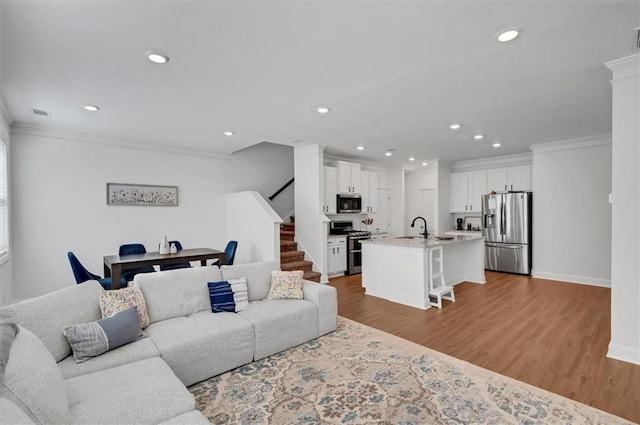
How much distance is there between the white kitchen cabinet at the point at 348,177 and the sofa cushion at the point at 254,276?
341 cm

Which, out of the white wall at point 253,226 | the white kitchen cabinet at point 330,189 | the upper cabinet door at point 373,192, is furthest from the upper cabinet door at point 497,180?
the white wall at point 253,226

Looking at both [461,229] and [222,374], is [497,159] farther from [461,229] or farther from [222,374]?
[222,374]

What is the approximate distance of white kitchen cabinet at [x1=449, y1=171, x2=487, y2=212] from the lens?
7.40 metres

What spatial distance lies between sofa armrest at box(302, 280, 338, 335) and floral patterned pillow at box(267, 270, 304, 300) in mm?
99

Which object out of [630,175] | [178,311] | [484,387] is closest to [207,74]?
[178,311]

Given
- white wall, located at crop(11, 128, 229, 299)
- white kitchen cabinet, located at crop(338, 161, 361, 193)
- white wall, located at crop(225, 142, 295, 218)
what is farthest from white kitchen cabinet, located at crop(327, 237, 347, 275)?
white wall, located at crop(11, 128, 229, 299)

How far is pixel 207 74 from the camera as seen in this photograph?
282 centimetres

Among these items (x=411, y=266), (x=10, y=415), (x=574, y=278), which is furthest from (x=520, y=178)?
(x=10, y=415)

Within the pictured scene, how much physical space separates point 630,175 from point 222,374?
3.85 meters

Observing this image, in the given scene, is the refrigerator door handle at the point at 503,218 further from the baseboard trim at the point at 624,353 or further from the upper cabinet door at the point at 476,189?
the baseboard trim at the point at 624,353

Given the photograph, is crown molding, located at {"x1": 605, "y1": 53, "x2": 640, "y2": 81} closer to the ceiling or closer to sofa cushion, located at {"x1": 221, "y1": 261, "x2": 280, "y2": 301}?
the ceiling

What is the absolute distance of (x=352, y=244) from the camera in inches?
257

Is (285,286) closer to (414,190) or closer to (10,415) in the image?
(10,415)

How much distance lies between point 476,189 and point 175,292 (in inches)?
276
